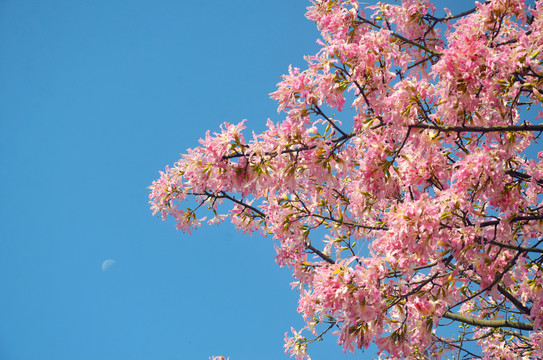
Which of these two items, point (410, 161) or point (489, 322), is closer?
point (410, 161)

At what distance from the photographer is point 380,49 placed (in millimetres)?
3086

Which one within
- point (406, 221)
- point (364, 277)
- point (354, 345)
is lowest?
point (354, 345)

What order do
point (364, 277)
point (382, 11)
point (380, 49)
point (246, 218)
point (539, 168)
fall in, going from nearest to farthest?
point (364, 277), point (380, 49), point (539, 168), point (382, 11), point (246, 218)

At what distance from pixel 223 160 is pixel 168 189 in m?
1.32

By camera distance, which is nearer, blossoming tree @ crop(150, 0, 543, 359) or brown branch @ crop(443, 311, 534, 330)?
blossoming tree @ crop(150, 0, 543, 359)

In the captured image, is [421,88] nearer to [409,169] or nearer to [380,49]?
[380,49]

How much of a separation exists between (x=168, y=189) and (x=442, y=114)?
245 centimetres

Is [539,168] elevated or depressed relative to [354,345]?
elevated

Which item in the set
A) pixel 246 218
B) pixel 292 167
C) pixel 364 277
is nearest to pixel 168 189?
pixel 246 218

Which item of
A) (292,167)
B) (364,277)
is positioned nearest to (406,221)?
(364,277)

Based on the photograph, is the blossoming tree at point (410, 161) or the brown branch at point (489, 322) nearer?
the blossoming tree at point (410, 161)

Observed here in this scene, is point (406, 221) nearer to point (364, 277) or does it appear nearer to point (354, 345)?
point (364, 277)

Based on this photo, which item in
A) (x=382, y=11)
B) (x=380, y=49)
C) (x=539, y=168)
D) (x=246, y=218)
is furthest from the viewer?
(x=246, y=218)

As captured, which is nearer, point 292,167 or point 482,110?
point 292,167
